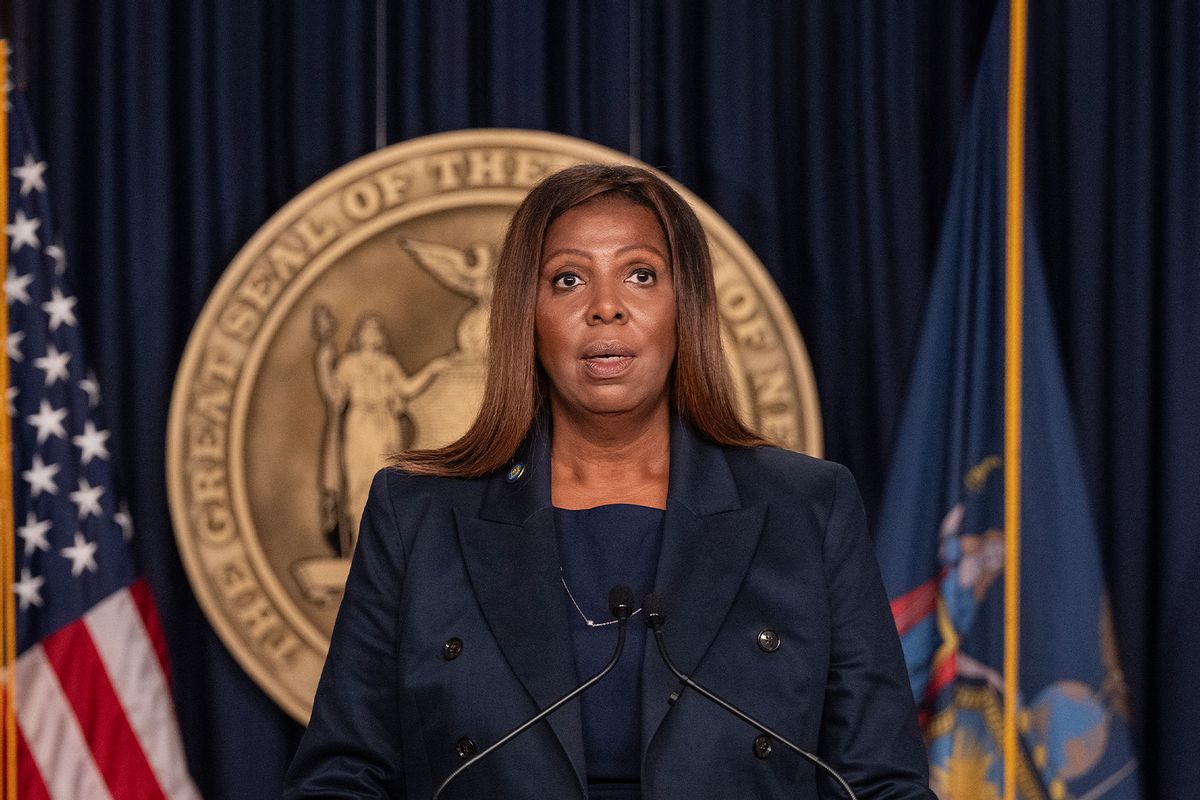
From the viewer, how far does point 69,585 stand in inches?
115

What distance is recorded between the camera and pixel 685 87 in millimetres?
3090

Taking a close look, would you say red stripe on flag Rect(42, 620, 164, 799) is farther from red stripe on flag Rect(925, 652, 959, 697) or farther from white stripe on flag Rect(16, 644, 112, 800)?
red stripe on flag Rect(925, 652, 959, 697)

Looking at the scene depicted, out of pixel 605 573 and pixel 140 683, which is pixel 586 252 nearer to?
pixel 605 573

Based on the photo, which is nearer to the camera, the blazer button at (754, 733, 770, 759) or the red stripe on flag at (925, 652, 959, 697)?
the blazer button at (754, 733, 770, 759)

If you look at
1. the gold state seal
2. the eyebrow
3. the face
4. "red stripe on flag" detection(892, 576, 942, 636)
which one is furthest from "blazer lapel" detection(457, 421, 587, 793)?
"red stripe on flag" detection(892, 576, 942, 636)

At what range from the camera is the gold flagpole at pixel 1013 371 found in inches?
116

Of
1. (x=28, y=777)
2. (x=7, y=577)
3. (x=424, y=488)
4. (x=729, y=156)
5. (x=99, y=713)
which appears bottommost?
(x=28, y=777)

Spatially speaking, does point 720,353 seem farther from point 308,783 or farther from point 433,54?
point 433,54

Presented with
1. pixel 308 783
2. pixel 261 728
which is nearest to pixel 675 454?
pixel 308 783

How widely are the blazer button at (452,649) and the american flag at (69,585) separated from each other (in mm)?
1597

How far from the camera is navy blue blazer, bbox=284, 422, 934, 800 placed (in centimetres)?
152

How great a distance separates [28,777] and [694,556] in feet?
6.19

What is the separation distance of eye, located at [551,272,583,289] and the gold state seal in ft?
4.00

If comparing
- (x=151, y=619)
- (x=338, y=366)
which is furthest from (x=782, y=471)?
(x=151, y=619)
